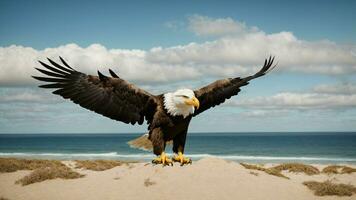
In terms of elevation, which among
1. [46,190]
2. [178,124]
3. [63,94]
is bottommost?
[46,190]

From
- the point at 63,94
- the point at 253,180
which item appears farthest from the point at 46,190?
the point at 63,94

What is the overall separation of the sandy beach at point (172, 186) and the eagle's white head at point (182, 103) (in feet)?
21.9

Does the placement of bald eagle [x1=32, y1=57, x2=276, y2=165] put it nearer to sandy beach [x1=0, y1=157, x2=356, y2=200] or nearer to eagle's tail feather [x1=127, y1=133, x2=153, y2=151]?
eagle's tail feather [x1=127, y1=133, x2=153, y2=151]

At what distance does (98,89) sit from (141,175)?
23.3ft

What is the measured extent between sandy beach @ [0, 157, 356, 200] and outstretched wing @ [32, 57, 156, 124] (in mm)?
5890

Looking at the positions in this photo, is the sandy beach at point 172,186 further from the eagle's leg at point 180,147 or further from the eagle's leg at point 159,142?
the eagle's leg at point 159,142

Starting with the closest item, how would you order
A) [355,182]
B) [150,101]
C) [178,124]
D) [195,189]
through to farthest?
[178,124], [150,101], [195,189], [355,182]

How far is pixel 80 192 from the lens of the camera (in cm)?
1309

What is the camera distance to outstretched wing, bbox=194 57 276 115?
21.7 feet

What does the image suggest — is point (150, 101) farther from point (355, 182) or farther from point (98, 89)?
point (355, 182)

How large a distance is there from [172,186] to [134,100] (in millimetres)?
6521

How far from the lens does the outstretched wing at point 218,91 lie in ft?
21.7

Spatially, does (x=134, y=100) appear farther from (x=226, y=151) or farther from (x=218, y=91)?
(x=226, y=151)

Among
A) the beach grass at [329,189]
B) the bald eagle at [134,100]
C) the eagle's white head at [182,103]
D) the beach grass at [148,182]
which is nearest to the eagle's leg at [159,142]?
the bald eagle at [134,100]
